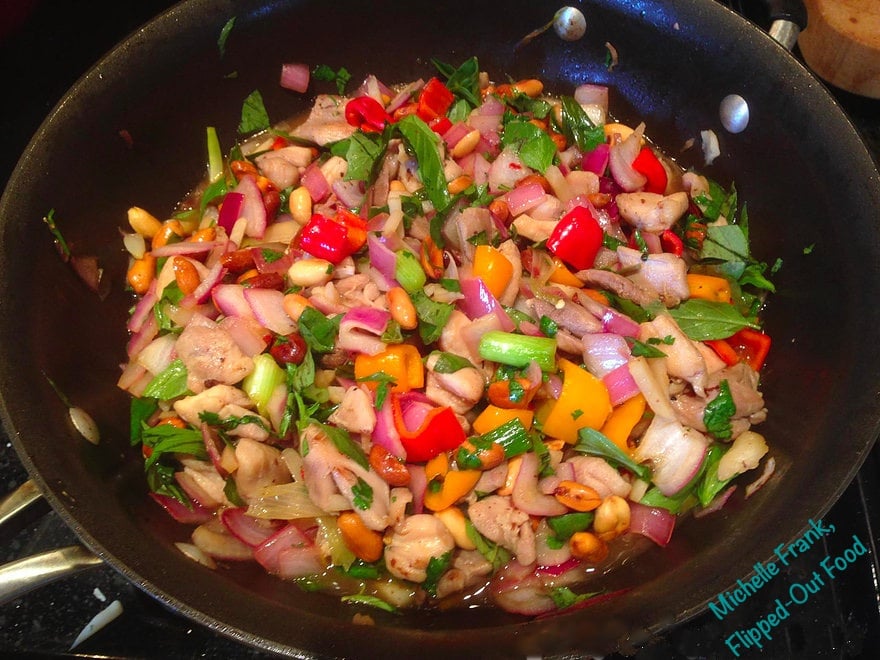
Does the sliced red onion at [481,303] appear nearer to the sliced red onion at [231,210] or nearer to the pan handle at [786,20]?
the sliced red onion at [231,210]

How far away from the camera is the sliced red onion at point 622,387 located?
1.94m

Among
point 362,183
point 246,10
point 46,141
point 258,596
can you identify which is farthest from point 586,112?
point 258,596

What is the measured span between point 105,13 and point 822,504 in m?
3.11

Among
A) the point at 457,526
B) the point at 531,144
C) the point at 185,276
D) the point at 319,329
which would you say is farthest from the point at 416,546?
the point at 531,144

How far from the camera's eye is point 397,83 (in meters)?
2.74

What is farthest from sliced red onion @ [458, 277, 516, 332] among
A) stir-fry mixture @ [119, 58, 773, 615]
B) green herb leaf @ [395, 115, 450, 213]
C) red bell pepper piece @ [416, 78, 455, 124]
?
red bell pepper piece @ [416, 78, 455, 124]

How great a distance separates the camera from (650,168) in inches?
95.3

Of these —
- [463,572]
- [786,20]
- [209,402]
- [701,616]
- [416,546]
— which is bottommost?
[701,616]

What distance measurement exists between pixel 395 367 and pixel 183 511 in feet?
2.42

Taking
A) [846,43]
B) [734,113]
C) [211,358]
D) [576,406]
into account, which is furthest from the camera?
[846,43]

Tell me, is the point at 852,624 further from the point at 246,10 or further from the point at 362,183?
the point at 246,10

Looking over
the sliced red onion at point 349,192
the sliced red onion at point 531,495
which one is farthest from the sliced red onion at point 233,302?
the sliced red onion at point 531,495

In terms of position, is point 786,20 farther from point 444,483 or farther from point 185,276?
point 185,276

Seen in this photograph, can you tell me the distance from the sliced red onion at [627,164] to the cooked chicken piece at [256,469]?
1506 mm
